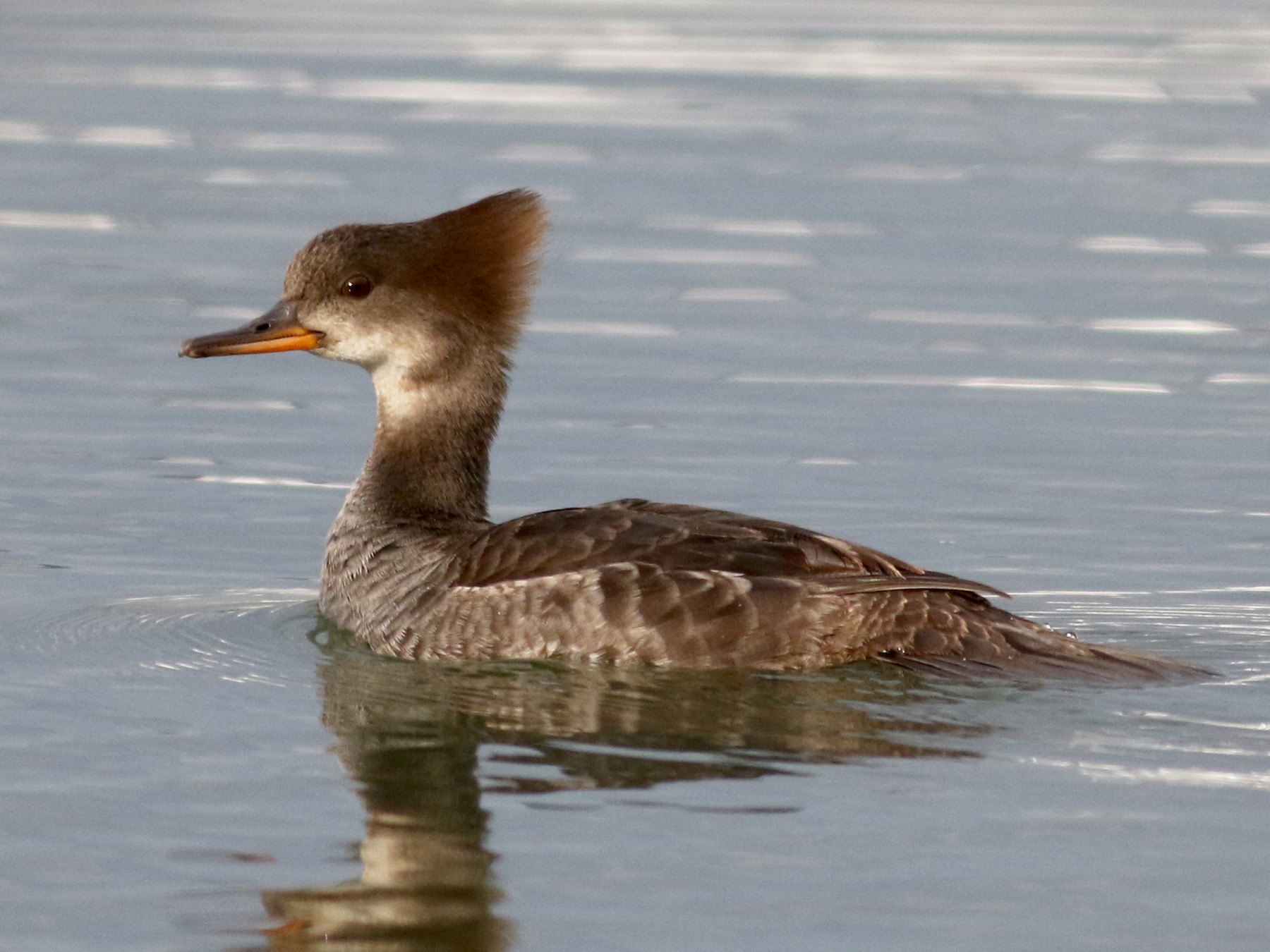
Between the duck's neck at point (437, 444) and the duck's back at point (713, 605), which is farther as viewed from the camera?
the duck's neck at point (437, 444)

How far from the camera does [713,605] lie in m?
8.23

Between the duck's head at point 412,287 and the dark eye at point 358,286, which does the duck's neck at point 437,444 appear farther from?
the dark eye at point 358,286

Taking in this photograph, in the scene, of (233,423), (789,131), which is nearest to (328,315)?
(233,423)

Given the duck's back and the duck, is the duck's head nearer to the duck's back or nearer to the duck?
the duck

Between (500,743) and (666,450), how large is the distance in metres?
4.36

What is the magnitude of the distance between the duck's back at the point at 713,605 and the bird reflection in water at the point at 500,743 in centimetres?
8

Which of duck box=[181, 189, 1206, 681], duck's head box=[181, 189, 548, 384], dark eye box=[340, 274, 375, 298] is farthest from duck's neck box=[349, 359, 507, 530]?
dark eye box=[340, 274, 375, 298]

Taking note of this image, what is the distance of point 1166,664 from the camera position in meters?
8.24

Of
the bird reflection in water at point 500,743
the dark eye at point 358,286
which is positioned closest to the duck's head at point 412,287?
A: the dark eye at point 358,286

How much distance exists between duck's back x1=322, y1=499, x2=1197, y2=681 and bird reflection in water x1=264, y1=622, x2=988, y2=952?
3.3 inches

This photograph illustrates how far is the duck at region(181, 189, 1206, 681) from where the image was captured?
8.23m

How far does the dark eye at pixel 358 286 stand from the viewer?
9328mm

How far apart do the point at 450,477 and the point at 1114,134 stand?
10571 mm

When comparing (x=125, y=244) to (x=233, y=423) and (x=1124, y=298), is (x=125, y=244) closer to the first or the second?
(x=233, y=423)
